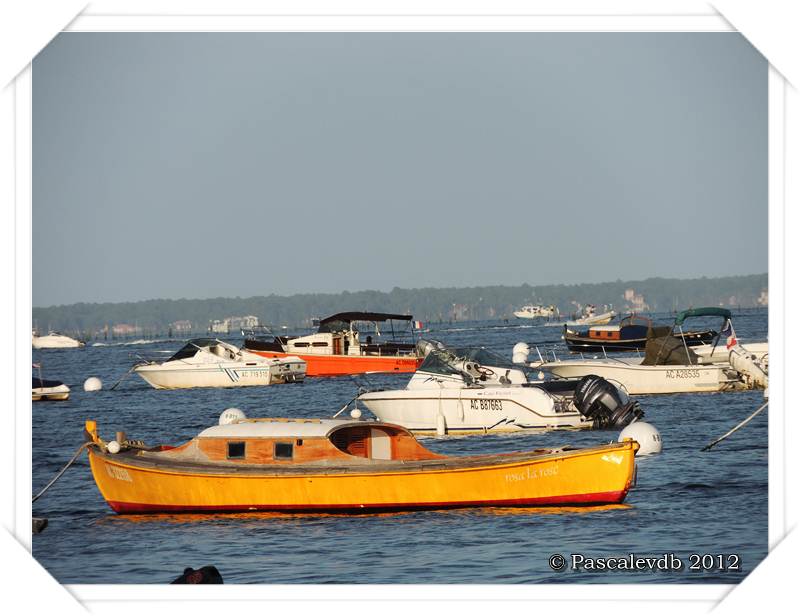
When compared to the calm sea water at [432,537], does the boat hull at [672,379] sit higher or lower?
higher

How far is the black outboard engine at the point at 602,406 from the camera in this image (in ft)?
90.4

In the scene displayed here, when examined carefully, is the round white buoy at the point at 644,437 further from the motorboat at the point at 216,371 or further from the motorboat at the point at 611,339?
the motorboat at the point at 611,339

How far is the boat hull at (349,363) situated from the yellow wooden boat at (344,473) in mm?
30178

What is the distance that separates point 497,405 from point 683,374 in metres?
8.79

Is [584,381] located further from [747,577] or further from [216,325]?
[216,325]

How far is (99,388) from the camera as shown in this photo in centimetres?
4806

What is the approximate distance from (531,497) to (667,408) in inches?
580

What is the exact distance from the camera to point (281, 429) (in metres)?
19.2

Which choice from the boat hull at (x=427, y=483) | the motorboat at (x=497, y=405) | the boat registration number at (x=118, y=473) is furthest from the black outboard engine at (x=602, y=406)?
the boat registration number at (x=118, y=473)

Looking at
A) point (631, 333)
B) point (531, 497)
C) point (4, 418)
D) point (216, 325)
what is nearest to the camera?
point (4, 418)

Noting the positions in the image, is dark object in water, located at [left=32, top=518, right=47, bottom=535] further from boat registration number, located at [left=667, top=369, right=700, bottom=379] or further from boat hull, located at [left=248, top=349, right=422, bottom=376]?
boat hull, located at [left=248, top=349, right=422, bottom=376]

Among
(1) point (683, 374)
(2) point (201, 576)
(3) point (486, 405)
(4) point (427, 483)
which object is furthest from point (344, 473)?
(1) point (683, 374)
